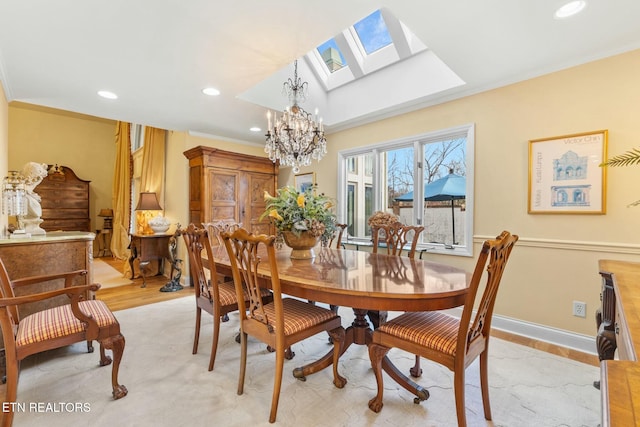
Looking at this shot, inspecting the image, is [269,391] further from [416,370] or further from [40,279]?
[40,279]

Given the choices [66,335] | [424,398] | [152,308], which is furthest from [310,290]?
[152,308]

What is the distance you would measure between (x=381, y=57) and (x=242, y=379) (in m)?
3.54

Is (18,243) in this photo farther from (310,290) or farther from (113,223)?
(113,223)

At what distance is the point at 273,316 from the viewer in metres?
1.71

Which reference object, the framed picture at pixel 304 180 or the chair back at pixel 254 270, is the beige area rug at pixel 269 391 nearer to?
the chair back at pixel 254 270

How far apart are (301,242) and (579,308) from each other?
7.94 ft

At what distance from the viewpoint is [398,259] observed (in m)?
2.30

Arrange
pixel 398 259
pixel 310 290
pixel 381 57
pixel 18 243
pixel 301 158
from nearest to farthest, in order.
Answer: pixel 310 290 → pixel 18 243 → pixel 398 259 → pixel 301 158 → pixel 381 57

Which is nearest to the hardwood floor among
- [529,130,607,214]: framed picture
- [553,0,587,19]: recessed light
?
[529,130,607,214]: framed picture

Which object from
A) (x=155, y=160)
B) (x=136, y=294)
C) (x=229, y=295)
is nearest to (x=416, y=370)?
(x=229, y=295)

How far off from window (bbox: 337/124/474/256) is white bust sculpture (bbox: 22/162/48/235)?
11.2ft

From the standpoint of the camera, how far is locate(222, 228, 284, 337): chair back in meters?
1.49

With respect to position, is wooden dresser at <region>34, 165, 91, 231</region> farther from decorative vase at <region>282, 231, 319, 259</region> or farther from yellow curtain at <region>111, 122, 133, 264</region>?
decorative vase at <region>282, 231, 319, 259</region>

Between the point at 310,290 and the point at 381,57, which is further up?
the point at 381,57
